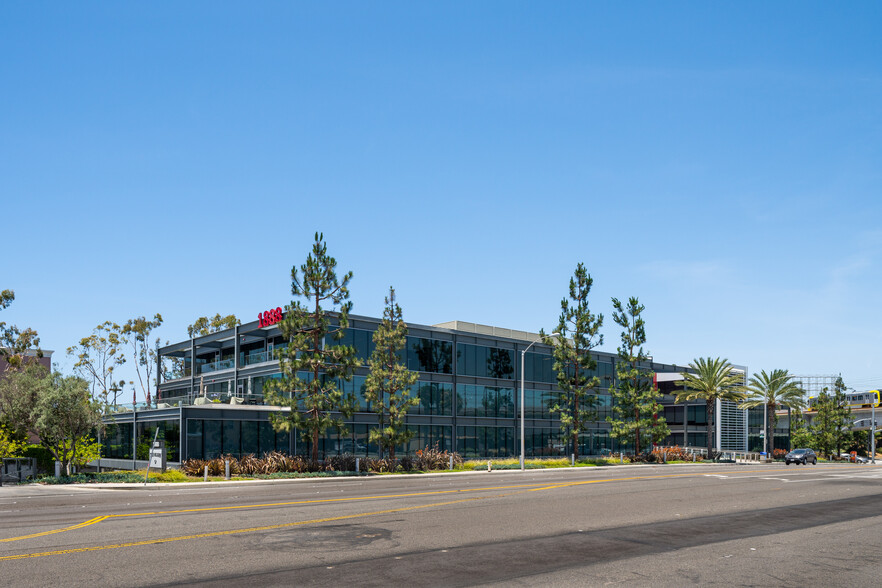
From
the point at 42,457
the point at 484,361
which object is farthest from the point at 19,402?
the point at 484,361

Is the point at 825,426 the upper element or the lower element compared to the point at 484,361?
lower

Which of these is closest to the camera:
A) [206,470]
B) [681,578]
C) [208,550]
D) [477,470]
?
[681,578]

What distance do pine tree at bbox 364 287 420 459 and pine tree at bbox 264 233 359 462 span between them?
13.1 ft

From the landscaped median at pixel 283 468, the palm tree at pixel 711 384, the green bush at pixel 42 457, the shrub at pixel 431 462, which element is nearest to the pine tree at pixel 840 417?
the palm tree at pixel 711 384

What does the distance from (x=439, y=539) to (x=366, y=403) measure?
40.9 m

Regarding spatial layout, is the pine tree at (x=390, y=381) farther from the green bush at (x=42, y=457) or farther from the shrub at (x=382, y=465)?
the green bush at (x=42, y=457)

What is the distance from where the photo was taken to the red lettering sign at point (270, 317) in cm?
5528

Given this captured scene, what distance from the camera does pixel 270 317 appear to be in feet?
184

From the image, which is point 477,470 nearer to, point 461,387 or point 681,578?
point 461,387

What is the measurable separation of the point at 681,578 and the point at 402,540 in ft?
20.3

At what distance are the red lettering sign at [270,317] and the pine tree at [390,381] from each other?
28.6ft

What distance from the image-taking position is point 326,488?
3344 centimetres

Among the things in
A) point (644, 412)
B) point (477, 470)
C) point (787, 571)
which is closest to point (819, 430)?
point (644, 412)

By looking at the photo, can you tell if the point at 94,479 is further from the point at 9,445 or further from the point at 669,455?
the point at 669,455
